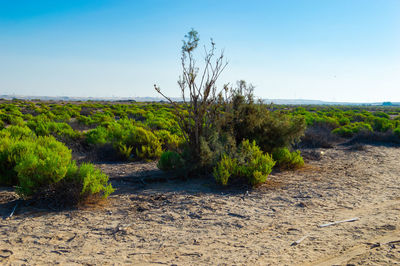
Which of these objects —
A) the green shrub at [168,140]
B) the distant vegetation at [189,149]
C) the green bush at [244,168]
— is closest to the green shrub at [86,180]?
the distant vegetation at [189,149]

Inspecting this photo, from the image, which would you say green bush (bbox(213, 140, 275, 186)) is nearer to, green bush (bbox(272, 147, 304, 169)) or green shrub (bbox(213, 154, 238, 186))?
green shrub (bbox(213, 154, 238, 186))

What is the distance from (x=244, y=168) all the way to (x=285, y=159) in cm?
237

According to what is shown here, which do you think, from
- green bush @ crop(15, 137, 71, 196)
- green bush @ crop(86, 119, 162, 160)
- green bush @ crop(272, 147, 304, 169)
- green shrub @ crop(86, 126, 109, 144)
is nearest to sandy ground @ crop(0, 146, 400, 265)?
green bush @ crop(15, 137, 71, 196)

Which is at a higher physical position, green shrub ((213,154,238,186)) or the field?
green shrub ((213,154,238,186))

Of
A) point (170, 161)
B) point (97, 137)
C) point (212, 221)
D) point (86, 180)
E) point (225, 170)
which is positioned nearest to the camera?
point (212, 221)

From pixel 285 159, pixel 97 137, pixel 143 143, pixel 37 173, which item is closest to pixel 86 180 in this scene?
pixel 37 173

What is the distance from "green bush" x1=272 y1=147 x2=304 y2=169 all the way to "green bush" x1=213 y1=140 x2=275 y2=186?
159 cm

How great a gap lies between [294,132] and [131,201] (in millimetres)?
5261

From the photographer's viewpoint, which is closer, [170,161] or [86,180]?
[86,180]

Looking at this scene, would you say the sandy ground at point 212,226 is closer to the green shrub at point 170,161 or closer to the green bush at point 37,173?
the green bush at point 37,173

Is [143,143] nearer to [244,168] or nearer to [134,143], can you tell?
[134,143]

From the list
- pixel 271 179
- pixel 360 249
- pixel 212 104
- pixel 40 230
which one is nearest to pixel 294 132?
pixel 271 179

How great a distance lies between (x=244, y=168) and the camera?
22.1ft

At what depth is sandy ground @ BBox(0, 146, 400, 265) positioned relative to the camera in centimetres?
369
